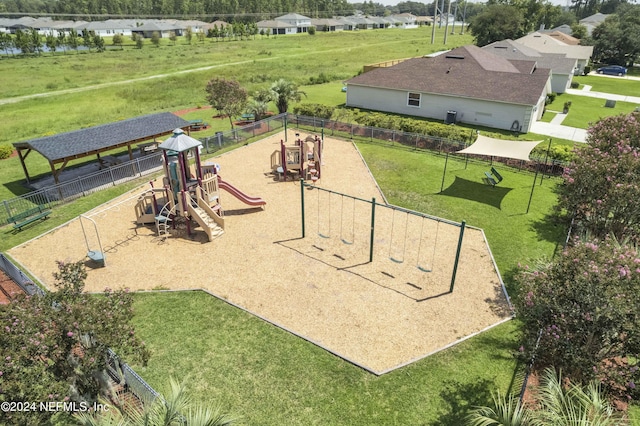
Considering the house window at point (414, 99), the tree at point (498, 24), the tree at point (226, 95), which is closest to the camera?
the tree at point (226, 95)

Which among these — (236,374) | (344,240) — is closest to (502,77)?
(344,240)

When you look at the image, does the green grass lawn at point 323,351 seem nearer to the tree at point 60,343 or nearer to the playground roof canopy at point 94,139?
the playground roof canopy at point 94,139

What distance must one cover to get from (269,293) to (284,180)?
1074cm

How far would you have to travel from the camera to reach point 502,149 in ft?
70.2

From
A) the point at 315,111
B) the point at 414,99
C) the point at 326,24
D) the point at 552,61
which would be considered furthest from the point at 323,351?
the point at 326,24

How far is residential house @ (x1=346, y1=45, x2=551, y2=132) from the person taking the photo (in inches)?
1280

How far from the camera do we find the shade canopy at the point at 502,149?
2061cm

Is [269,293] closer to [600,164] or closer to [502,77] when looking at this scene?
[600,164]

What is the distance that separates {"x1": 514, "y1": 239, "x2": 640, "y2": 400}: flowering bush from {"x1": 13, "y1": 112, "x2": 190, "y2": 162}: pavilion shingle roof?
74.1 ft

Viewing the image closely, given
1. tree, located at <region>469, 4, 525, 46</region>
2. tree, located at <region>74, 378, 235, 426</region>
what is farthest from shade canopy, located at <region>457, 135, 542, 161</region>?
tree, located at <region>469, 4, 525, 46</region>

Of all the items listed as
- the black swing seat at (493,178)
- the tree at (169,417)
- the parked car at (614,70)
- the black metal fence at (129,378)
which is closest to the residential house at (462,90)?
the black swing seat at (493,178)

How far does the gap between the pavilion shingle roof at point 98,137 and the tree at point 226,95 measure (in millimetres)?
5655

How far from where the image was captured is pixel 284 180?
76.8 feet

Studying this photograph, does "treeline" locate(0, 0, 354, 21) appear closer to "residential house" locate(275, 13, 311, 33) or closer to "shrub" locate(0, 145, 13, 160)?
"residential house" locate(275, 13, 311, 33)
